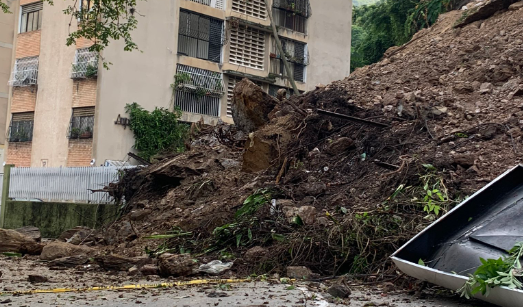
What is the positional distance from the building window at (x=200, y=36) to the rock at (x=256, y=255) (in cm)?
1821

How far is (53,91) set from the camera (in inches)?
943

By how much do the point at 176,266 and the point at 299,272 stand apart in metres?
1.35

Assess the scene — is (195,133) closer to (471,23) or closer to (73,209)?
(73,209)

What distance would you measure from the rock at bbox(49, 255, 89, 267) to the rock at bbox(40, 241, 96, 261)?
281 mm

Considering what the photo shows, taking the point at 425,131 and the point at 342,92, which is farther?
the point at 342,92

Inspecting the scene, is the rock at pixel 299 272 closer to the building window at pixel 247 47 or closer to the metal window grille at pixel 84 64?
the metal window grille at pixel 84 64

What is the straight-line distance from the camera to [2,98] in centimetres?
2828

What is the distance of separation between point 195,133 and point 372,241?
23.4ft

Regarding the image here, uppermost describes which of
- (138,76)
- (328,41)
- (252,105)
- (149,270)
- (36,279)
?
(328,41)

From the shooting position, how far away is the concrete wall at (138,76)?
2217cm

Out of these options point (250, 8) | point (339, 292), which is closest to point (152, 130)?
point (250, 8)

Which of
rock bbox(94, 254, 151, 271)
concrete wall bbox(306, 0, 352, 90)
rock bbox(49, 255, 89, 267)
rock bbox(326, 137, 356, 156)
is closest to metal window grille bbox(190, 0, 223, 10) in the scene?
concrete wall bbox(306, 0, 352, 90)

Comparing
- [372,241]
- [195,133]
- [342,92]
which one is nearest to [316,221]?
[372,241]

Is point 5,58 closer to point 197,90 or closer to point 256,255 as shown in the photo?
point 197,90
